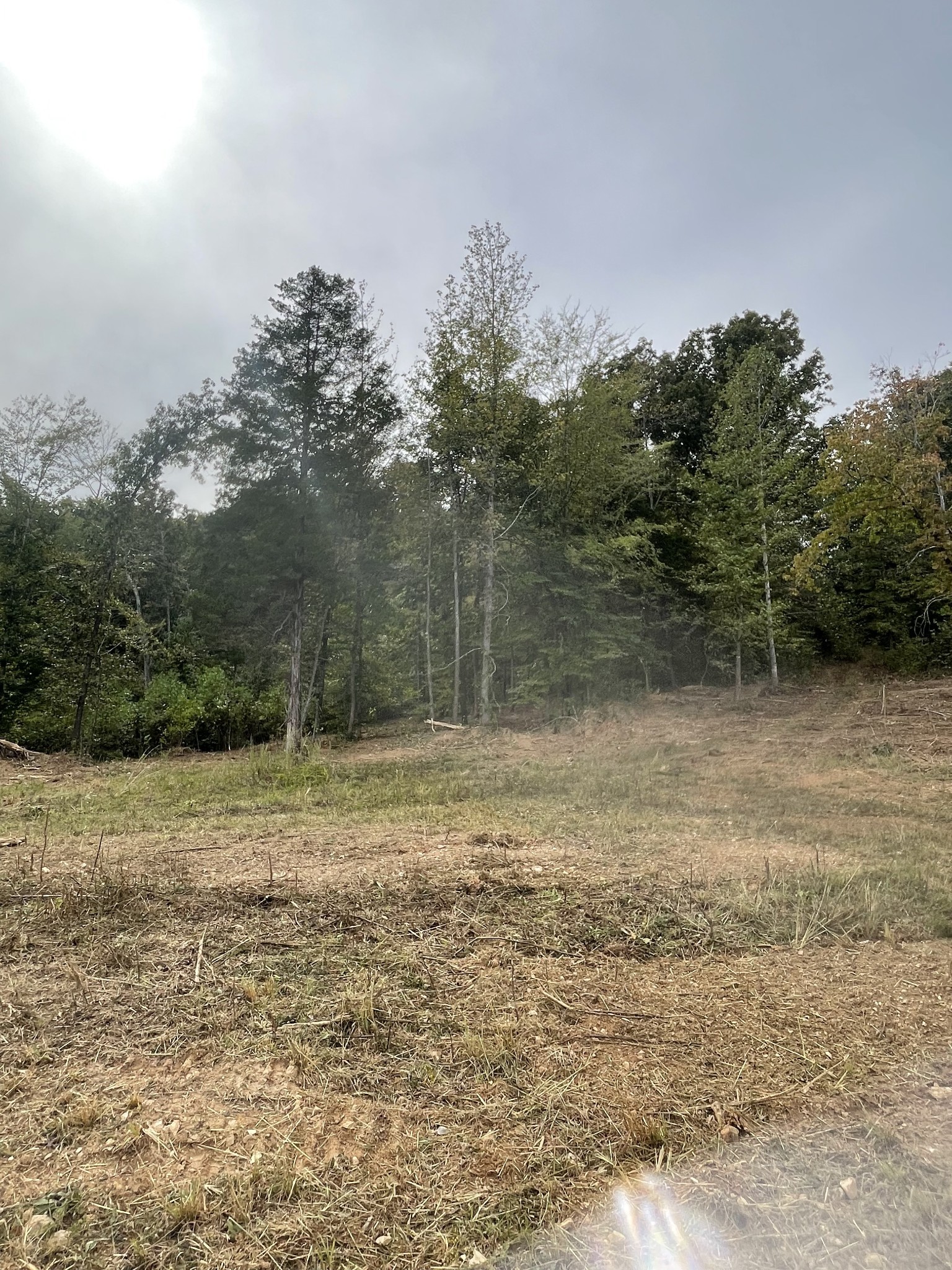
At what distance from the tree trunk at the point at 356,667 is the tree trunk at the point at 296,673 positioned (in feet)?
13.8

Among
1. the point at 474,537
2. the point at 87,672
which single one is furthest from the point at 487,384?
the point at 87,672

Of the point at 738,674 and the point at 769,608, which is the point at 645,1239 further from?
the point at 738,674

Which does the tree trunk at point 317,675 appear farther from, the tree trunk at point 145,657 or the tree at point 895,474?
the tree at point 895,474

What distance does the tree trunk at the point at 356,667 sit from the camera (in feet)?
62.1

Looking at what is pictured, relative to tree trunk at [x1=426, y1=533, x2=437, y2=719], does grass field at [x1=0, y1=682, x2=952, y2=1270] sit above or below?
below

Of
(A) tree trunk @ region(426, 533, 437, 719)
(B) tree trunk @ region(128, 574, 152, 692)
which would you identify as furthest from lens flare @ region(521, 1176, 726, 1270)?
(A) tree trunk @ region(426, 533, 437, 719)

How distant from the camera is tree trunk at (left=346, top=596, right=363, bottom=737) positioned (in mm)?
18938

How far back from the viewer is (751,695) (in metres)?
17.1

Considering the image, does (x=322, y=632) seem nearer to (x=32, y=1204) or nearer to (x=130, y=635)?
(x=130, y=635)

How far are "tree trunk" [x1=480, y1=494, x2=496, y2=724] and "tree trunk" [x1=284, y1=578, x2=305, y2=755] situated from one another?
14.6 ft

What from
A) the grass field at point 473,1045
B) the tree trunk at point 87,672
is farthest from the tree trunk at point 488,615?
the grass field at point 473,1045

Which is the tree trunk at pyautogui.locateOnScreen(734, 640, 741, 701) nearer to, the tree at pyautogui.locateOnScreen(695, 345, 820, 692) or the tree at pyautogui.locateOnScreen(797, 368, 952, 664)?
the tree at pyautogui.locateOnScreen(695, 345, 820, 692)

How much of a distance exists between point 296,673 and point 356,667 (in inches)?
211

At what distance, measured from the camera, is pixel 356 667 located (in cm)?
1967
